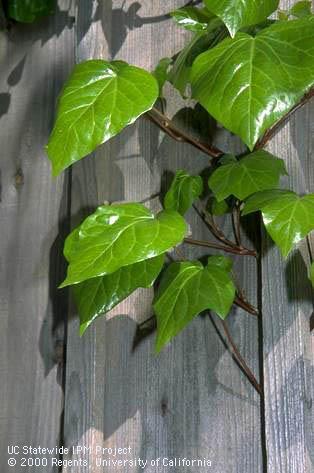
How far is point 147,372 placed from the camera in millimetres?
1082

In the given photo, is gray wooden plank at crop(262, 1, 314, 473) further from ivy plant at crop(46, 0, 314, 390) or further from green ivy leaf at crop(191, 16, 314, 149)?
green ivy leaf at crop(191, 16, 314, 149)

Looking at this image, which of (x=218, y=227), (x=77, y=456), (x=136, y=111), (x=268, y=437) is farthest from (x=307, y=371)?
(x=136, y=111)

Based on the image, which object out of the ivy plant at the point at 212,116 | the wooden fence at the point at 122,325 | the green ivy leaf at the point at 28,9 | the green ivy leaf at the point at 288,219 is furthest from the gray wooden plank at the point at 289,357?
the green ivy leaf at the point at 28,9

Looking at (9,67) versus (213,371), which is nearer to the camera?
(213,371)

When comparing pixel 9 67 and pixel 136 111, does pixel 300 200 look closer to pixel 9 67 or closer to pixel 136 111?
pixel 136 111

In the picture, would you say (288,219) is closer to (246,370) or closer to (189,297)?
(189,297)

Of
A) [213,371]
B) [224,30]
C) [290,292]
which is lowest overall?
[213,371]

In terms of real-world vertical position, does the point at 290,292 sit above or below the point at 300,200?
→ below

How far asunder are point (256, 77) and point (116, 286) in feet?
1.21

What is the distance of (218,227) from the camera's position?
1.10m

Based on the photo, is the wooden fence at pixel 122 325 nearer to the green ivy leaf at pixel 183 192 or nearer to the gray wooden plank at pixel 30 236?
the gray wooden plank at pixel 30 236

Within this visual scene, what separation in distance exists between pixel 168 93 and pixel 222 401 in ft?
2.08

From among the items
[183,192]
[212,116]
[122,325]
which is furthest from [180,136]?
[122,325]

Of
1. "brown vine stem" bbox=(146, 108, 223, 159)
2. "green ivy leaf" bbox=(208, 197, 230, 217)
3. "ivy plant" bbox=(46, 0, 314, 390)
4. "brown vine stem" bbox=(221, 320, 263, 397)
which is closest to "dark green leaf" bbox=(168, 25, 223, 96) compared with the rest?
"ivy plant" bbox=(46, 0, 314, 390)
